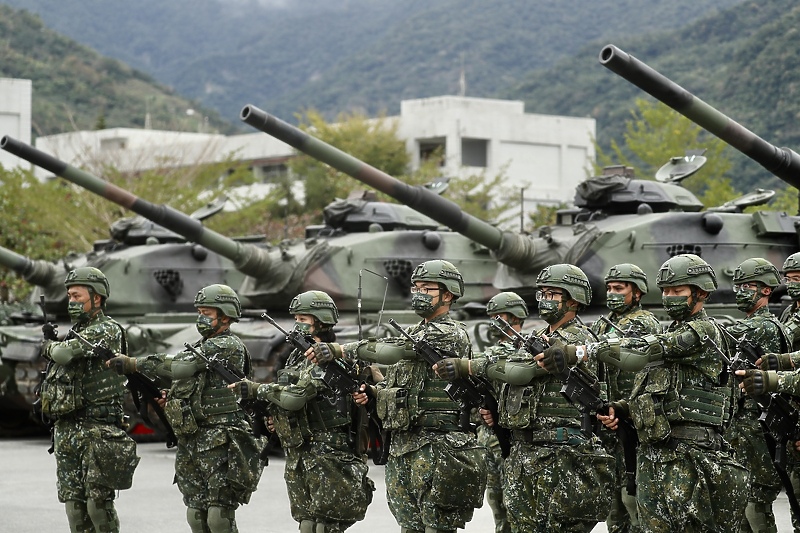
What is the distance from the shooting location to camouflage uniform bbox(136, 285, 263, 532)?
33.1ft

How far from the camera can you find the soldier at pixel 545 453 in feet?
28.5

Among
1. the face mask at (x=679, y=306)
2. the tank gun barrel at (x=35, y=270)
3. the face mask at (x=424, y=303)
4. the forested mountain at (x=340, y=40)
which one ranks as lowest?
the face mask at (x=679, y=306)

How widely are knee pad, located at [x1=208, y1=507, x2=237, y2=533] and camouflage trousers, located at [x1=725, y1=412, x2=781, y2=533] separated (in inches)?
138

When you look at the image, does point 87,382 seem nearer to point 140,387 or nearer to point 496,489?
point 140,387

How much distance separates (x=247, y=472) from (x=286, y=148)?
41.9m

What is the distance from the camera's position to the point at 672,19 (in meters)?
105

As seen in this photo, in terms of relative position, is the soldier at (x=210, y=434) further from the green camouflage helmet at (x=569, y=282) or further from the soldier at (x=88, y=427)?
the green camouflage helmet at (x=569, y=282)

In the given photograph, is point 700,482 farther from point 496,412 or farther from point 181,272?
point 181,272

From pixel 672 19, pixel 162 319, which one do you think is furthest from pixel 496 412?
pixel 672 19

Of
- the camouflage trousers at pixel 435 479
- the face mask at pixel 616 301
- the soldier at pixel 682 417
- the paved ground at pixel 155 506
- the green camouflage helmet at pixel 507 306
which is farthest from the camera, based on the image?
the paved ground at pixel 155 506

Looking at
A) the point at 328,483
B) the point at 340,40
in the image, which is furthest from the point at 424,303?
the point at 340,40

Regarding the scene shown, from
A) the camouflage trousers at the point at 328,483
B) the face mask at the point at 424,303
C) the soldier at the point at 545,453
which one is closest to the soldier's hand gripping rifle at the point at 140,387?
the camouflage trousers at the point at 328,483

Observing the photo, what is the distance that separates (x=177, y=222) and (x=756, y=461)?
978cm

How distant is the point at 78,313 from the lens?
10984 millimetres
